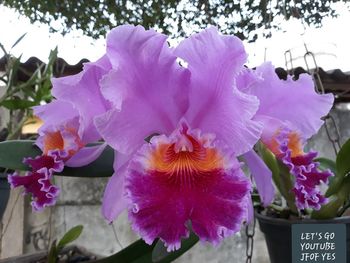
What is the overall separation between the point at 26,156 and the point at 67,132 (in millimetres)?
90

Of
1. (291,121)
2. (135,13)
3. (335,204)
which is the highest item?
(135,13)

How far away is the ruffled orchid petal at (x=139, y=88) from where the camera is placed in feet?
1.30

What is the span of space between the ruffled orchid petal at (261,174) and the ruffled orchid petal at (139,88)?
0.11m

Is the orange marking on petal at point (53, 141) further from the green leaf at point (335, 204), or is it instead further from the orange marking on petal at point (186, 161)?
the green leaf at point (335, 204)

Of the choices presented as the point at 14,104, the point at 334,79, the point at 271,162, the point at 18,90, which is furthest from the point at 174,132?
the point at 334,79

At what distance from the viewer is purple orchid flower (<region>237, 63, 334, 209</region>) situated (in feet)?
1.55

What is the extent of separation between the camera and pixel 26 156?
0.52 meters

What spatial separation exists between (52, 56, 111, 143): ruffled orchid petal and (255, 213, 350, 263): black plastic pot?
15.0 inches

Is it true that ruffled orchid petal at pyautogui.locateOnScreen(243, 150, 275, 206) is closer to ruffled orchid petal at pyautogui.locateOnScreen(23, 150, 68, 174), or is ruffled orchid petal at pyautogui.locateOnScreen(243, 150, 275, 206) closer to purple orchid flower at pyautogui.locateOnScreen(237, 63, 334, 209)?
purple orchid flower at pyautogui.locateOnScreen(237, 63, 334, 209)

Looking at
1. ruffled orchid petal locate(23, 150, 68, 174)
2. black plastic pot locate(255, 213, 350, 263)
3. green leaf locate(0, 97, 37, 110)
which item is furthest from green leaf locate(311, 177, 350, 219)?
green leaf locate(0, 97, 37, 110)

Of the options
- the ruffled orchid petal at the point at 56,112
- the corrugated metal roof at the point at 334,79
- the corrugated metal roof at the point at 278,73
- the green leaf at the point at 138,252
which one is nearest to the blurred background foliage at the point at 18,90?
the corrugated metal roof at the point at 278,73

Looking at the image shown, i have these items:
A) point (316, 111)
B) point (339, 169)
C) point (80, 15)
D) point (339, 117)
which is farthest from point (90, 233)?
point (80, 15)

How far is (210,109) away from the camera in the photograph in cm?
45

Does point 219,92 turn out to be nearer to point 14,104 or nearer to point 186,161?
point 186,161
